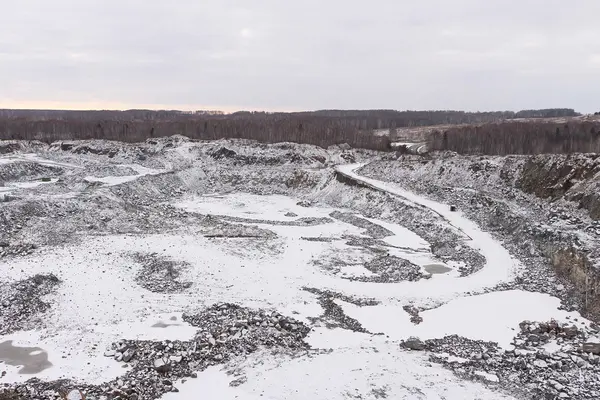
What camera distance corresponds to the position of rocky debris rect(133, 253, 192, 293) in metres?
24.8

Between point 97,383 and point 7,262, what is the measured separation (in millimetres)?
16260

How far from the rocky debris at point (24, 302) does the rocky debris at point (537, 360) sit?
59.6 ft

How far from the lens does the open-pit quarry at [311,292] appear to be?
15.9m

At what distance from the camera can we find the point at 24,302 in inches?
854

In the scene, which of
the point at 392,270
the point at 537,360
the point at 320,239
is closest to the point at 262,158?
the point at 320,239

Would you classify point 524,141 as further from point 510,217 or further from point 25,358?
point 25,358

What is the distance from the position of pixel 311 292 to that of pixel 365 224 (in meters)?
18.9

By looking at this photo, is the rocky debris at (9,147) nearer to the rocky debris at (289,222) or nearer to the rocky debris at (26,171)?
the rocky debris at (26,171)

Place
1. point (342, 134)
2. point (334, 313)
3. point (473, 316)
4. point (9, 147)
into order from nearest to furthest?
point (473, 316), point (334, 313), point (9, 147), point (342, 134)

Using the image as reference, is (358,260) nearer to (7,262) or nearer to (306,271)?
(306,271)

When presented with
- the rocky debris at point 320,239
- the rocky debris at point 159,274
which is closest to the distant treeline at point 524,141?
the rocky debris at point 320,239

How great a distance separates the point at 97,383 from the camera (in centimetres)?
1537

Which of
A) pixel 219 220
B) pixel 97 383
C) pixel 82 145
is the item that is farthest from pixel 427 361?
pixel 82 145

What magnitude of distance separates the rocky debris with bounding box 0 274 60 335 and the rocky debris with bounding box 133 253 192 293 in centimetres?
474
